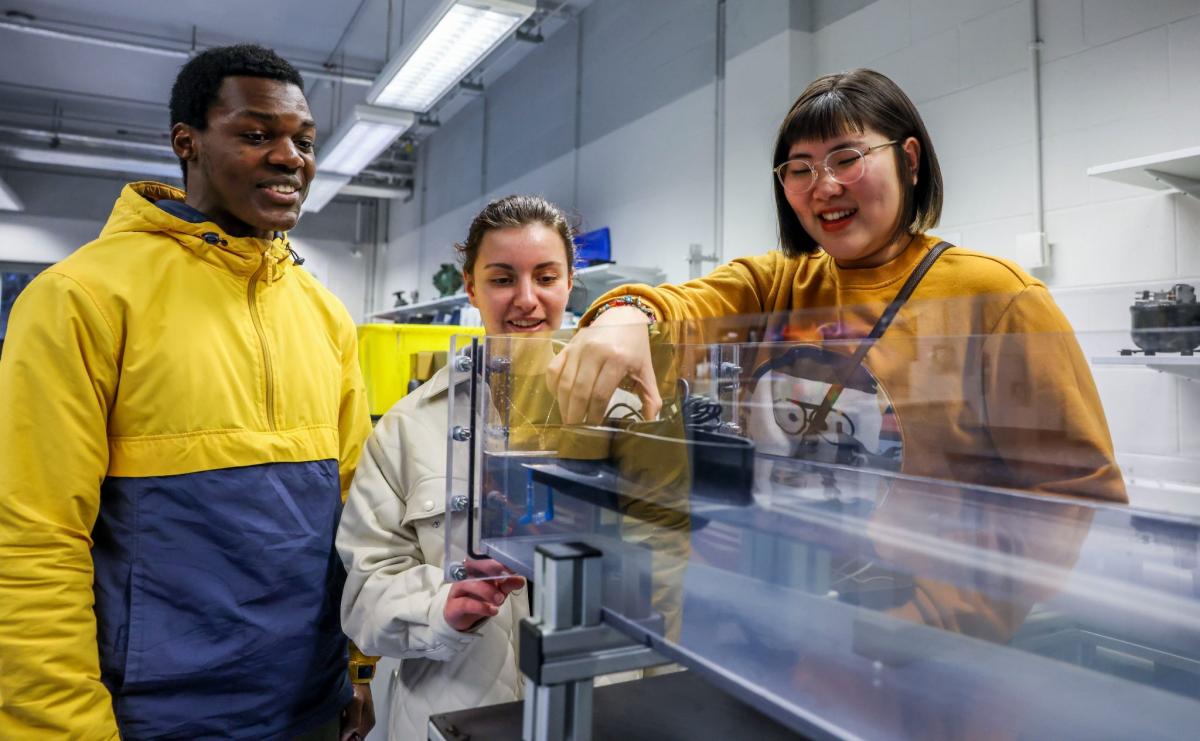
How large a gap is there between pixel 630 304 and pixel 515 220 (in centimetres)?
49

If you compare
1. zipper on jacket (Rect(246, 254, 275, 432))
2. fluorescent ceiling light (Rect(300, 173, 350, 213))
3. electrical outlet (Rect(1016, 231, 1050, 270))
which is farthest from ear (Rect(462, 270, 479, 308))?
fluorescent ceiling light (Rect(300, 173, 350, 213))

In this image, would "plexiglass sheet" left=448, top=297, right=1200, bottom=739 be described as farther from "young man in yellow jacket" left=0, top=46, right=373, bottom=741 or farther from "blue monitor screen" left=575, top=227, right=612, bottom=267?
"blue monitor screen" left=575, top=227, right=612, bottom=267

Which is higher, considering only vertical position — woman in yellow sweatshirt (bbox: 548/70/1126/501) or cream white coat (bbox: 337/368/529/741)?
woman in yellow sweatshirt (bbox: 548/70/1126/501)

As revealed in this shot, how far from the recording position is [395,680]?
1.08 m

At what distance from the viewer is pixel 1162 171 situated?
1.73 metres

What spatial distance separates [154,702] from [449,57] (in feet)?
10.3

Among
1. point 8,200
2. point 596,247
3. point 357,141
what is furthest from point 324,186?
point 8,200

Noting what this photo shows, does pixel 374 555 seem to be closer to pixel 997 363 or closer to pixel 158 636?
pixel 158 636

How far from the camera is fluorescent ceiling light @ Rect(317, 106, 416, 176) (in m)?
4.13

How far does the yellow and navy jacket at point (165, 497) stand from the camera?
0.93 m

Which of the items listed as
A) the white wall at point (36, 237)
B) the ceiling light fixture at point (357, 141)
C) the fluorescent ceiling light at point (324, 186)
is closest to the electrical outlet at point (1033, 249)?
the ceiling light fixture at point (357, 141)

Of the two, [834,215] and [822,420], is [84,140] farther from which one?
[822,420]

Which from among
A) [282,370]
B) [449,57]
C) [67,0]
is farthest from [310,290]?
[67,0]

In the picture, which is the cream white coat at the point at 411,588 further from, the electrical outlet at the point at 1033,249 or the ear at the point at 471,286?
the electrical outlet at the point at 1033,249
